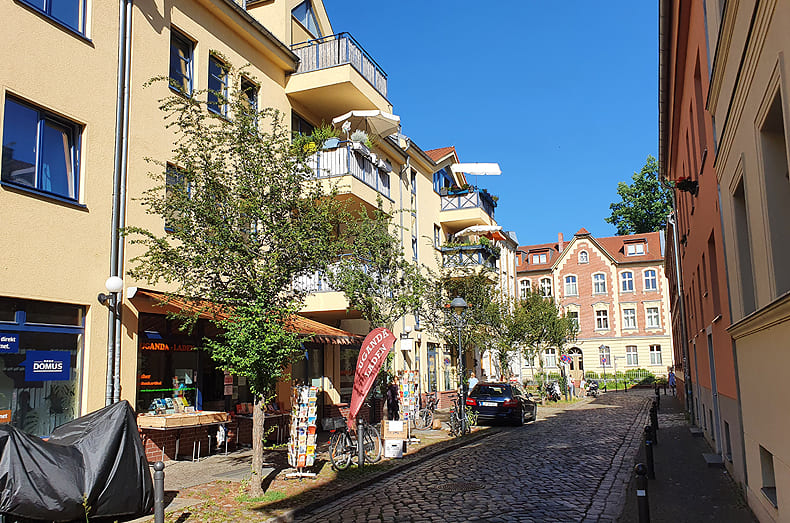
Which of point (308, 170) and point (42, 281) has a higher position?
point (308, 170)

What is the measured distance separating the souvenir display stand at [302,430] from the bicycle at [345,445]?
0.77 m

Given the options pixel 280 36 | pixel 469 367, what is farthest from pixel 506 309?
pixel 280 36

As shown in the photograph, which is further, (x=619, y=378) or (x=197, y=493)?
(x=619, y=378)

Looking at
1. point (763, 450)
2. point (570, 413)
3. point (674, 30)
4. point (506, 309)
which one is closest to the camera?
point (763, 450)

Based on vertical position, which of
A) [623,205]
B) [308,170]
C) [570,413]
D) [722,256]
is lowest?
[570,413]

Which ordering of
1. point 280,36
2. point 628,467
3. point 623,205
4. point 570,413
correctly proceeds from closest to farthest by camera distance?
point 628,467 → point 280,36 → point 570,413 → point 623,205

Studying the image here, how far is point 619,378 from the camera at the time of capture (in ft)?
186

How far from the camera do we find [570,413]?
2798 cm

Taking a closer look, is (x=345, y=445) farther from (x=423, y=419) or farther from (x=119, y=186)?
(x=423, y=419)

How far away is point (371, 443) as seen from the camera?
43.8 ft

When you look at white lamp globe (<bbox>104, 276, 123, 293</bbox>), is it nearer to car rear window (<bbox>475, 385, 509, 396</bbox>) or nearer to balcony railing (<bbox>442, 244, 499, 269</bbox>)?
car rear window (<bbox>475, 385, 509, 396</bbox>)

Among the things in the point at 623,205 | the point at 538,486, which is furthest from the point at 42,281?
the point at 623,205

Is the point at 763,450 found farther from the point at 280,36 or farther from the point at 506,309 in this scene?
the point at 506,309

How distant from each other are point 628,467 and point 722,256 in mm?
5226
